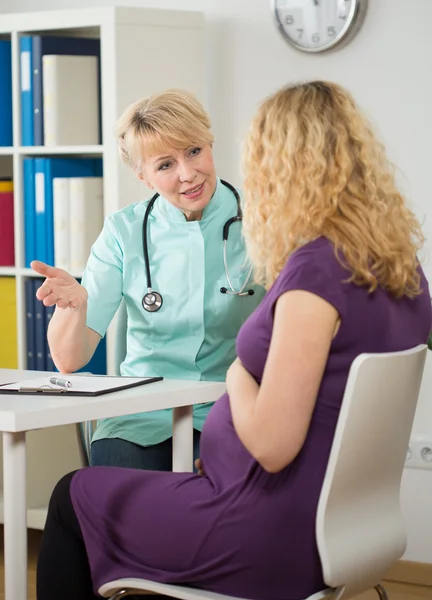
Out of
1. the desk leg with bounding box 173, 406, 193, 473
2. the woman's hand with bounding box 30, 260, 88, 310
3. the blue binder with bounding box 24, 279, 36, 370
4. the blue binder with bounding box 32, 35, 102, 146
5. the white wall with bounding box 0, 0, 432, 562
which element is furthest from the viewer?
the blue binder with bounding box 24, 279, 36, 370

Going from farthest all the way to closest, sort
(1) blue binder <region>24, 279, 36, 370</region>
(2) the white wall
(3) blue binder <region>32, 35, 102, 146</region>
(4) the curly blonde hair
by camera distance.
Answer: (1) blue binder <region>24, 279, 36, 370</region> < (3) blue binder <region>32, 35, 102, 146</region> < (2) the white wall < (4) the curly blonde hair

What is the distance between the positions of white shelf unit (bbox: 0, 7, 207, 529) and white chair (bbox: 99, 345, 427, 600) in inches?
57.8

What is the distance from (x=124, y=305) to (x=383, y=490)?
0.99m

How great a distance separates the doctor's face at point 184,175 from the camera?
2326 millimetres

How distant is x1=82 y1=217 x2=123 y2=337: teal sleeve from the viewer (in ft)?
7.69

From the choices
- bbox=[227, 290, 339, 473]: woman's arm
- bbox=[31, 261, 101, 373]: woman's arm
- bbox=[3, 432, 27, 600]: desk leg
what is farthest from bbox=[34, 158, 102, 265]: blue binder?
bbox=[227, 290, 339, 473]: woman's arm

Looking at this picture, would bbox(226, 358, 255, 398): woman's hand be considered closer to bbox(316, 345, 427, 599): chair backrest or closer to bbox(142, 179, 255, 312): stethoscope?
bbox(316, 345, 427, 599): chair backrest

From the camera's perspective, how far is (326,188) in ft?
5.06

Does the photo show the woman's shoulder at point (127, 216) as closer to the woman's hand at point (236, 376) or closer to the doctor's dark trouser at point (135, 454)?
the doctor's dark trouser at point (135, 454)

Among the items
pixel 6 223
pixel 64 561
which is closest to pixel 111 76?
pixel 6 223

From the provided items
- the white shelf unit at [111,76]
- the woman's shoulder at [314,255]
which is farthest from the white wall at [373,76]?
the woman's shoulder at [314,255]

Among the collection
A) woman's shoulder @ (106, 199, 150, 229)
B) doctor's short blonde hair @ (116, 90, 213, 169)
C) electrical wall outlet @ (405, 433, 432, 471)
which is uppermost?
doctor's short blonde hair @ (116, 90, 213, 169)

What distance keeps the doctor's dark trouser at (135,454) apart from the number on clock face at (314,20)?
136 cm

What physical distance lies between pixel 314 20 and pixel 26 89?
899mm
